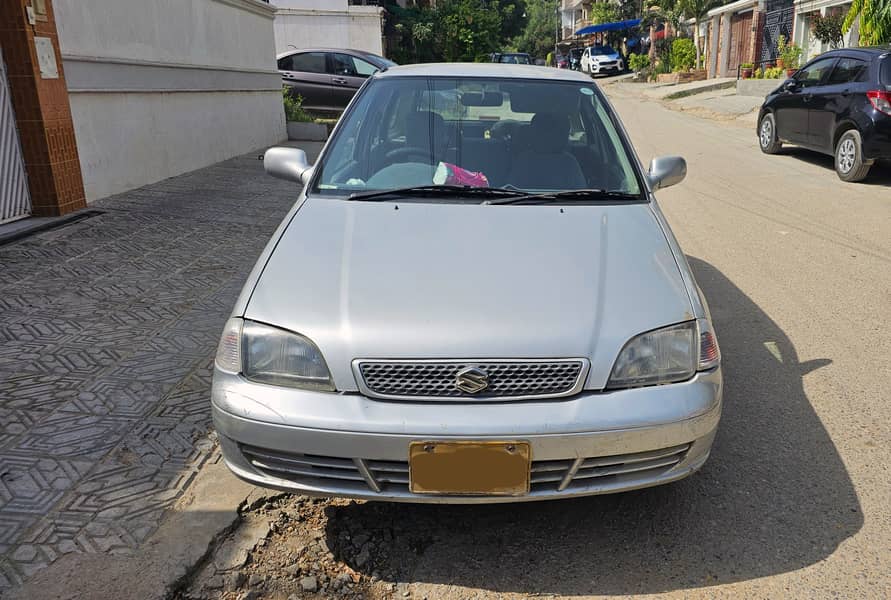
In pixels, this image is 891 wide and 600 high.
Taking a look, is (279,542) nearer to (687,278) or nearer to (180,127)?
(687,278)

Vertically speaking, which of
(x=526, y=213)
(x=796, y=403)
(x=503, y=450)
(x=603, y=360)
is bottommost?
(x=796, y=403)

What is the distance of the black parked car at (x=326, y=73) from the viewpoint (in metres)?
16.5

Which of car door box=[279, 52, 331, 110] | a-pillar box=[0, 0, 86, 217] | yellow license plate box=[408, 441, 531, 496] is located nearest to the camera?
yellow license plate box=[408, 441, 531, 496]

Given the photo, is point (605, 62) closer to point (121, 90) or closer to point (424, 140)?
point (121, 90)

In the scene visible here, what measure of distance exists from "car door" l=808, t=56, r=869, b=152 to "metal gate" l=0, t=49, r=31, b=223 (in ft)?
33.2

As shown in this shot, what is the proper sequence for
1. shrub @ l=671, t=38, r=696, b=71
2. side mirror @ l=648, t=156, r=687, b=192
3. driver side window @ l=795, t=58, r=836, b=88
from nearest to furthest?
side mirror @ l=648, t=156, r=687, b=192 < driver side window @ l=795, t=58, r=836, b=88 < shrub @ l=671, t=38, r=696, b=71

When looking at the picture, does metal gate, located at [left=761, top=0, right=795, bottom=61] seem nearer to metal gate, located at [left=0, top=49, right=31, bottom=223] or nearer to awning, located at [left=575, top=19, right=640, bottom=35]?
awning, located at [left=575, top=19, right=640, bottom=35]

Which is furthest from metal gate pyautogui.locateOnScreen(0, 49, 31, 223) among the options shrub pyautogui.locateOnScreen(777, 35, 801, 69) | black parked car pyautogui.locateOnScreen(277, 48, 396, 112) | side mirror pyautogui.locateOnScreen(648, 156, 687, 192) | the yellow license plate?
shrub pyautogui.locateOnScreen(777, 35, 801, 69)

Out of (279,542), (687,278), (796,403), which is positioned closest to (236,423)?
(279,542)

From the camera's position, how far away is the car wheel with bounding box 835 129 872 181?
993 centimetres

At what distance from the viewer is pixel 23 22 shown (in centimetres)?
669

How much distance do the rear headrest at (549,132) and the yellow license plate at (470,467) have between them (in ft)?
6.37

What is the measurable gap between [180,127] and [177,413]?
290 inches

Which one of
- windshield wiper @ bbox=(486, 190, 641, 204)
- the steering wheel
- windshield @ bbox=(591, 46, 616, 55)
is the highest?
windshield @ bbox=(591, 46, 616, 55)
